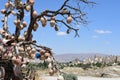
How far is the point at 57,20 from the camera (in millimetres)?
4145

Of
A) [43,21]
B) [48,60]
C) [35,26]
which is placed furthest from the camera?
[35,26]

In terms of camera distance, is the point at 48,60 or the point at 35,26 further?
the point at 35,26

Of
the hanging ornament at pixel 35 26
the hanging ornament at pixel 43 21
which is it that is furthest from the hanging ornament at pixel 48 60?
the hanging ornament at pixel 35 26

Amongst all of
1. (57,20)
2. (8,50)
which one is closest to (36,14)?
(57,20)

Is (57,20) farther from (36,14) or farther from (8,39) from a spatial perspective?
(8,39)

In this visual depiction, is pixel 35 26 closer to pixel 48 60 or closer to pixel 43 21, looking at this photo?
pixel 43 21

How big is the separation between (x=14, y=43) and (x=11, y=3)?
0.64 metres

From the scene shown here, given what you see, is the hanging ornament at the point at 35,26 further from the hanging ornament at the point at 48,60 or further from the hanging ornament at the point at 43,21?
the hanging ornament at the point at 48,60

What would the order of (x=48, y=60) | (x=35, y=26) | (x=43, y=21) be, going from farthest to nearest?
(x=35, y=26)
(x=43, y=21)
(x=48, y=60)

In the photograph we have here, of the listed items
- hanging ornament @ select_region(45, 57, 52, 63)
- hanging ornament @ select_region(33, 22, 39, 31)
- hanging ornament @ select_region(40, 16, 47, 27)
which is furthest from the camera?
hanging ornament @ select_region(33, 22, 39, 31)

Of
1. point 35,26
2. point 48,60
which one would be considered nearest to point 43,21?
point 35,26

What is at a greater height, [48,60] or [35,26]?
[35,26]

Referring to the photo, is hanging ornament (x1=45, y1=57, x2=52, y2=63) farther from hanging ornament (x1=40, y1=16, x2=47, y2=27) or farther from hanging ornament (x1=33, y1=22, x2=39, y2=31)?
hanging ornament (x1=33, y1=22, x2=39, y2=31)

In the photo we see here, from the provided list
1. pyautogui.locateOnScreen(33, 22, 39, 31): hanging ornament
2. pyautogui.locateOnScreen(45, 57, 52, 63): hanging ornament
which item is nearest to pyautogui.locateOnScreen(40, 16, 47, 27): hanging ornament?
pyautogui.locateOnScreen(33, 22, 39, 31): hanging ornament
